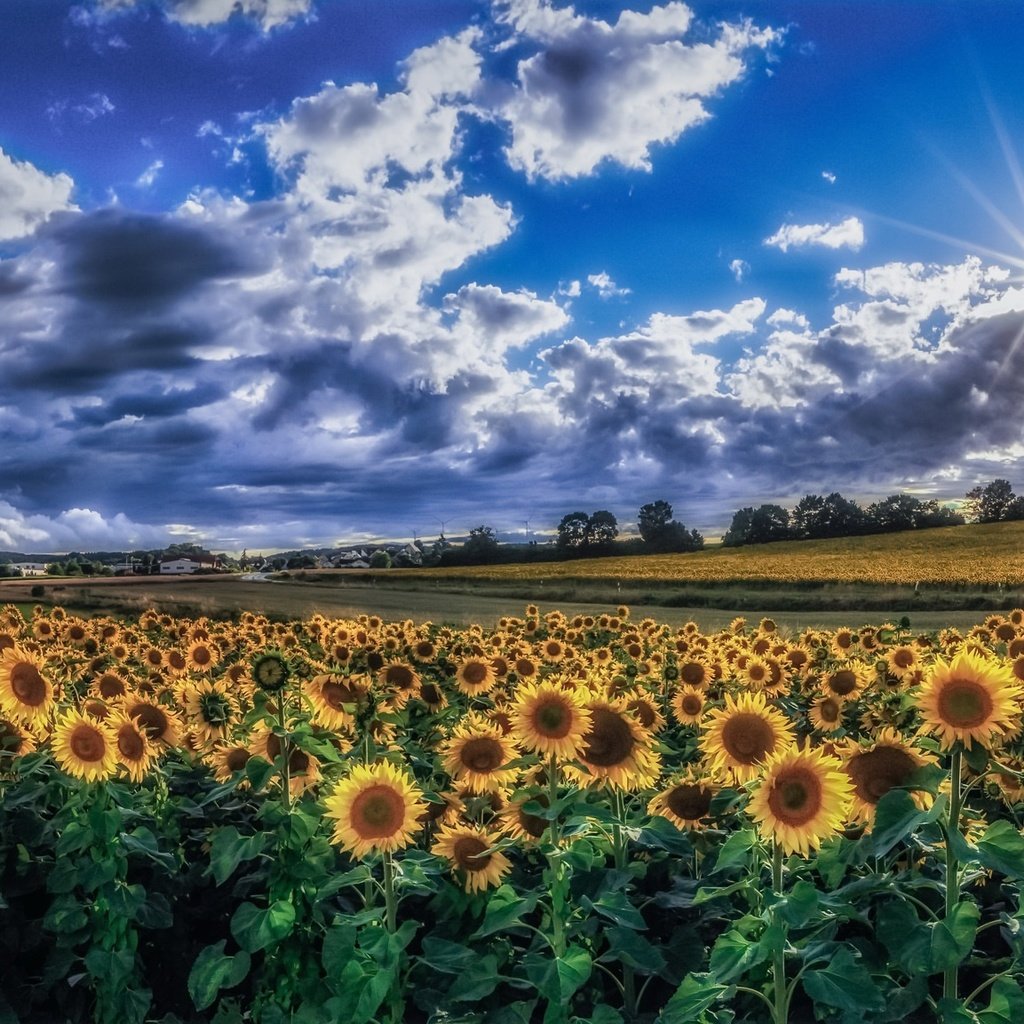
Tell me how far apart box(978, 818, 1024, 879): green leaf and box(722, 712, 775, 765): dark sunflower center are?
1.01 m

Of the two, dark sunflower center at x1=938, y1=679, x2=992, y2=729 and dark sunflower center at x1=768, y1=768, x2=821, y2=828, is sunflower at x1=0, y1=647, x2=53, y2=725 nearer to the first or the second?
dark sunflower center at x1=768, y1=768, x2=821, y2=828

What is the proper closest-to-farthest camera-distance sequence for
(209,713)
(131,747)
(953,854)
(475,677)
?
(953,854), (131,747), (209,713), (475,677)

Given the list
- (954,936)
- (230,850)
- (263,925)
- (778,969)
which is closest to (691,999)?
(778,969)

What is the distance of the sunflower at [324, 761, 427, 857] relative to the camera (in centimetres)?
450

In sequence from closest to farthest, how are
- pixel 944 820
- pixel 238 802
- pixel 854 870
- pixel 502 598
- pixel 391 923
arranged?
pixel 944 820, pixel 391 923, pixel 854 870, pixel 238 802, pixel 502 598

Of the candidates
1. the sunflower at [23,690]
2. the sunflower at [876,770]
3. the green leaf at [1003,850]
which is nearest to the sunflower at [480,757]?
the sunflower at [876,770]

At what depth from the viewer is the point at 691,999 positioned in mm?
3840

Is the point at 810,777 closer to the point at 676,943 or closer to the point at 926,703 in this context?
the point at 926,703

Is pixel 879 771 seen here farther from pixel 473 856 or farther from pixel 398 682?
pixel 398 682

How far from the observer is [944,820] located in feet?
12.7

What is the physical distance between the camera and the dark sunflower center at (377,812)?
4516 millimetres

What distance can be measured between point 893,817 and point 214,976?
3348 millimetres

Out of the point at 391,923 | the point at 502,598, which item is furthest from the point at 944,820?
the point at 502,598

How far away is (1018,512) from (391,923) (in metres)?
78.0
